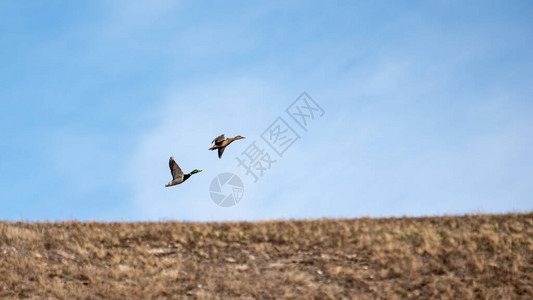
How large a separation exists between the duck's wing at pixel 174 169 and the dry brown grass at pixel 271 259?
3303mm

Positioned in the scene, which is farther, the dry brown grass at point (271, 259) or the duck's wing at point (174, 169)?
the duck's wing at point (174, 169)

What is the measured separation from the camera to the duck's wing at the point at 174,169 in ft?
69.9

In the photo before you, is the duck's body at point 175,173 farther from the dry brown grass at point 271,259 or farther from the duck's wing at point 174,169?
the dry brown grass at point 271,259

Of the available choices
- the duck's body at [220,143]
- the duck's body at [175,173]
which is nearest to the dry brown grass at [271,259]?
the duck's body at [175,173]

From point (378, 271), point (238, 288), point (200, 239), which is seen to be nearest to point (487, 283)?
point (378, 271)

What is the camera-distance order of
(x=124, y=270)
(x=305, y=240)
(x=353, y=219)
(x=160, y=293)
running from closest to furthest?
(x=160, y=293) < (x=124, y=270) < (x=305, y=240) < (x=353, y=219)

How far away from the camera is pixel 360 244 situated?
22.7 meters

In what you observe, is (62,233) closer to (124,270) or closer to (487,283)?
(124,270)

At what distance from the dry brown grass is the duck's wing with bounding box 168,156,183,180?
330cm

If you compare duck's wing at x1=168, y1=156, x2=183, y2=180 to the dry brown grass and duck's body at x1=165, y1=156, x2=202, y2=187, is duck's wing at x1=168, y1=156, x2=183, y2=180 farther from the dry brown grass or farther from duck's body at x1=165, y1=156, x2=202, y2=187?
the dry brown grass

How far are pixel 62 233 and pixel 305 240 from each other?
10.4 meters

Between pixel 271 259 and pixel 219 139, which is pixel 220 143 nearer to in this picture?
pixel 219 139

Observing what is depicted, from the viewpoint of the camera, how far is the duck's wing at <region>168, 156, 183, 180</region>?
69.9ft

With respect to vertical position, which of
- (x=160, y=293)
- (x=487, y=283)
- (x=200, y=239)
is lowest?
(x=487, y=283)
